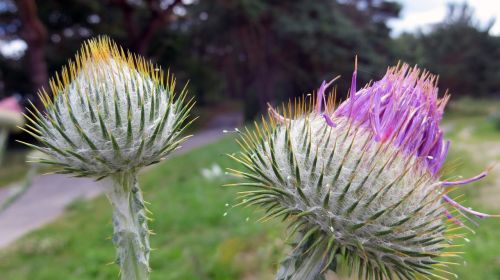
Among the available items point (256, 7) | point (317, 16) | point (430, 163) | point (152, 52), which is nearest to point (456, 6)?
point (317, 16)

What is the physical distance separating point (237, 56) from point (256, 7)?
1081cm

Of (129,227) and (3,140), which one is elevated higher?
(129,227)

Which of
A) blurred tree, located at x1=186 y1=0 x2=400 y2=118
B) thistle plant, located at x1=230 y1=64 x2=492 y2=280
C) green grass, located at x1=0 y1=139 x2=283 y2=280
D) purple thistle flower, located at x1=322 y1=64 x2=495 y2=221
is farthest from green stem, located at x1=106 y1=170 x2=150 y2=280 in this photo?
blurred tree, located at x1=186 y1=0 x2=400 y2=118

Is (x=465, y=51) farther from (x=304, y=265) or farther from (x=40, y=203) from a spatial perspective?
(x=304, y=265)

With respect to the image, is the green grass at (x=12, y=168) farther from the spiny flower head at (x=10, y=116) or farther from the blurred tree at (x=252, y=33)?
the spiny flower head at (x=10, y=116)

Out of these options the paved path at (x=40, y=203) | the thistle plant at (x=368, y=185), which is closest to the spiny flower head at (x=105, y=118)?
the thistle plant at (x=368, y=185)

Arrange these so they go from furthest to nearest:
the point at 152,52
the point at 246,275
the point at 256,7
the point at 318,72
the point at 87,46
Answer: the point at 152,52
the point at 318,72
the point at 256,7
the point at 246,275
the point at 87,46

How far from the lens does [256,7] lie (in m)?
25.8

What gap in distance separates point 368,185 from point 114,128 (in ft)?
3.69

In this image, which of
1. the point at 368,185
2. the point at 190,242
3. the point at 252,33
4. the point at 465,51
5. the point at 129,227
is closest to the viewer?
the point at 368,185

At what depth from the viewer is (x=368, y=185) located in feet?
6.50

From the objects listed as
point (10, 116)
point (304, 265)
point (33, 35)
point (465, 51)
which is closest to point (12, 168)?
point (33, 35)

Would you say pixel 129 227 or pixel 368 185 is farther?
pixel 129 227

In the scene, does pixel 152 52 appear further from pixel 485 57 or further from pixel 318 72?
pixel 485 57
